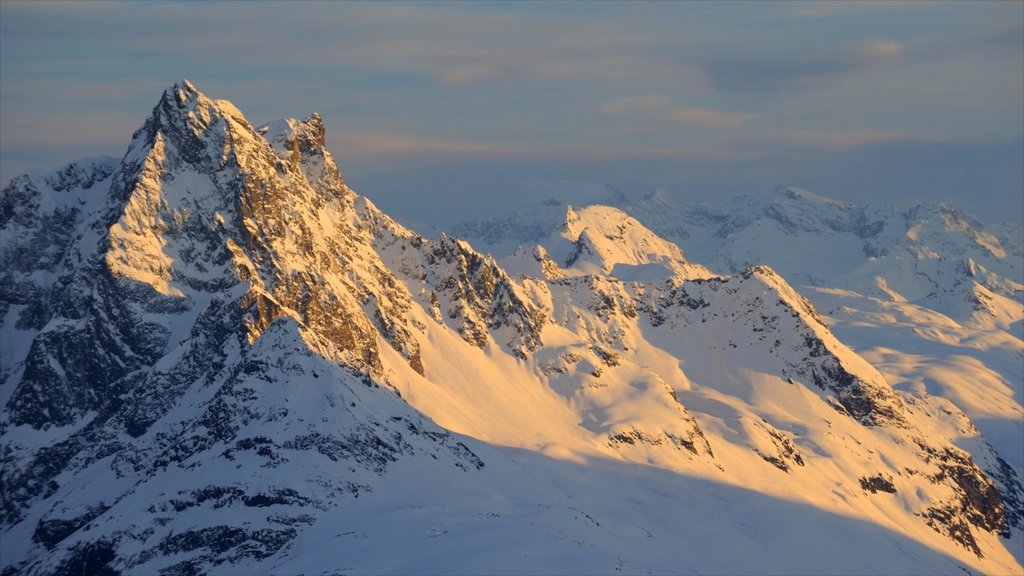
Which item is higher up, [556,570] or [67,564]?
[556,570]

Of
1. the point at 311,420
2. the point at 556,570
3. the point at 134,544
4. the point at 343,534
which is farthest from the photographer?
the point at 311,420

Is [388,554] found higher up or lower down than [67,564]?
higher up

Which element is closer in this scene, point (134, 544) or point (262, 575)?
point (262, 575)

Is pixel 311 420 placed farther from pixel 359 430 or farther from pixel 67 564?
pixel 67 564

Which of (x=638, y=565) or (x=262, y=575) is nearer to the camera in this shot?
(x=262, y=575)

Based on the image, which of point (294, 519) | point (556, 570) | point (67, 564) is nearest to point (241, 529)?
point (294, 519)

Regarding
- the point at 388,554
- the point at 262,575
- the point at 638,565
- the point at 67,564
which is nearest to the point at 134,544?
the point at 67,564

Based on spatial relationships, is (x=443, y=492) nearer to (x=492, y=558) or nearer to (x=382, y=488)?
(x=382, y=488)

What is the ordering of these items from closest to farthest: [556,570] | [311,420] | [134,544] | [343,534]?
[556,570]
[343,534]
[134,544]
[311,420]
